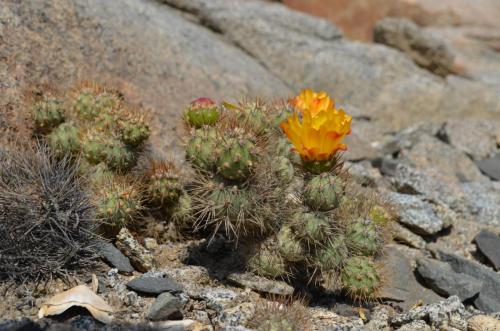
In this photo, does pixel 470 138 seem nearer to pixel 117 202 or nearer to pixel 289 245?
pixel 289 245

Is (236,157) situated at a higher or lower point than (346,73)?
higher

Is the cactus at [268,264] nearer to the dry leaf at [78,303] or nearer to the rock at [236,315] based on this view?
the rock at [236,315]

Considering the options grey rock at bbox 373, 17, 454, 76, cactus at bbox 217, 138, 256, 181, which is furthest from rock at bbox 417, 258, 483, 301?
grey rock at bbox 373, 17, 454, 76

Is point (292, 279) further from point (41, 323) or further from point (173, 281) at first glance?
point (41, 323)

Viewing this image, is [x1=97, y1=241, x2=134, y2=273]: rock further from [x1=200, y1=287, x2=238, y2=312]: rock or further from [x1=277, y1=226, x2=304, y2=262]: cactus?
[x1=277, y1=226, x2=304, y2=262]: cactus

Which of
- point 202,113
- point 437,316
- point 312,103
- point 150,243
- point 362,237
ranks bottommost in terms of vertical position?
point 150,243

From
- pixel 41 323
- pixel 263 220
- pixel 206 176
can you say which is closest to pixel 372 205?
pixel 263 220

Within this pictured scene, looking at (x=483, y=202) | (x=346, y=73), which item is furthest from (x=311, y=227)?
(x=346, y=73)
